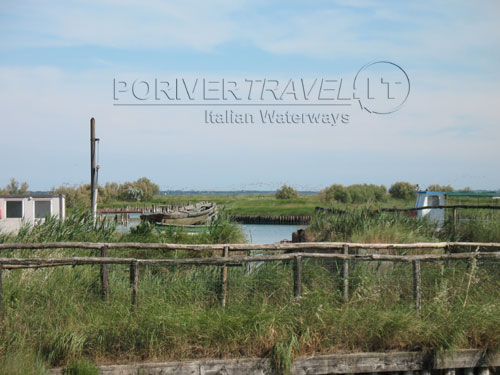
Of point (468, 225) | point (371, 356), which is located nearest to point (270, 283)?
point (371, 356)

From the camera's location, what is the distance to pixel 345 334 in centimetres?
882

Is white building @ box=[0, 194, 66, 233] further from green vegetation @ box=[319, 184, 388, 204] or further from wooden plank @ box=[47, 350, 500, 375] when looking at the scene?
green vegetation @ box=[319, 184, 388, 204]

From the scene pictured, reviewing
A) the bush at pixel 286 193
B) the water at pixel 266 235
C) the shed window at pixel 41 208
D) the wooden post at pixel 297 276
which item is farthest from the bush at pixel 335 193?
the wooden post at pixel 297 276

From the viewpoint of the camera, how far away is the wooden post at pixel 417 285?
30.8 ft

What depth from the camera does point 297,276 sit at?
9391 mm

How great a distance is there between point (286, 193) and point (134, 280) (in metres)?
80.2

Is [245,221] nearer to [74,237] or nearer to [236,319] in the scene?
[74,237]

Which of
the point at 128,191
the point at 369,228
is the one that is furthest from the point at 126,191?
the point at 369,228

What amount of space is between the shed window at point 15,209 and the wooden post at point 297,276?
20.0 metres

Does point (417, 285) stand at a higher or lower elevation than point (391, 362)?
higher

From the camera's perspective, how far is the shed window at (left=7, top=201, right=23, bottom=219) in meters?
26.3

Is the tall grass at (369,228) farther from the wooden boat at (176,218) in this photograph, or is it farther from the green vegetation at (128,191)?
the green vegetation at (128,191)

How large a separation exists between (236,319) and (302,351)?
1038mm

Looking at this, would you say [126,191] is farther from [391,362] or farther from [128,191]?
[391,362]
